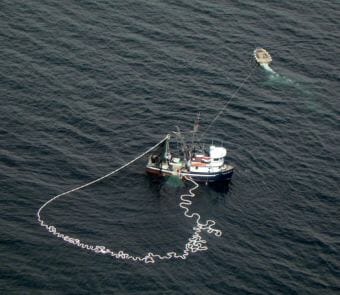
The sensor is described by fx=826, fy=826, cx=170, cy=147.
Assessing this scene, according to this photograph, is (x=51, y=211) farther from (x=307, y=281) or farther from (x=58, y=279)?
(x=307, y=281)

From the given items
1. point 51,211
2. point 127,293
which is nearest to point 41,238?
point 51,211

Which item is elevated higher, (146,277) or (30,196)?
(30,196)

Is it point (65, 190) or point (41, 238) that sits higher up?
point (65, 190)

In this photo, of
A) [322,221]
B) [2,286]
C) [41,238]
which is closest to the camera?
[2,286]

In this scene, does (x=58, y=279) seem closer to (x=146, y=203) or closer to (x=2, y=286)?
(x=2, y=286)

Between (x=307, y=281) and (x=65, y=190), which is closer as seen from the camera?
(x=307, y=281)

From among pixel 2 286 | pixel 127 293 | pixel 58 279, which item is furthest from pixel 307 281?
pixel 2 286

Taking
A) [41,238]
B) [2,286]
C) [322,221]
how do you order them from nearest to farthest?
[2,286]
[41,238]
[322,221]

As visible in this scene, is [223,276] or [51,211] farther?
[51,211]

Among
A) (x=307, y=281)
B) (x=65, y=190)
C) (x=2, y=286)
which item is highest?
(x=65, y=190)
